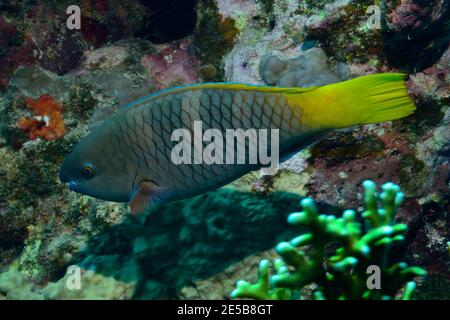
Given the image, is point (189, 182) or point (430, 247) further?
point (430, 247)

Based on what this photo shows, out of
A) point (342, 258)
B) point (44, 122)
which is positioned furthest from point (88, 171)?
point (44, 122)

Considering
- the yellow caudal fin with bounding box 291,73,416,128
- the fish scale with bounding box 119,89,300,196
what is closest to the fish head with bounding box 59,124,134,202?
the fish scale with bounding box 119,89,300,196

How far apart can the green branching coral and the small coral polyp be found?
293 cm

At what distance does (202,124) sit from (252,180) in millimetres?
1182

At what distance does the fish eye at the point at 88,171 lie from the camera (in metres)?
2.79

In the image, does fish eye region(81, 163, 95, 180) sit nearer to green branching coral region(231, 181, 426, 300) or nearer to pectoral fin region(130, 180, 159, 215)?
pectoral fin region(130, 180, 159, 215)

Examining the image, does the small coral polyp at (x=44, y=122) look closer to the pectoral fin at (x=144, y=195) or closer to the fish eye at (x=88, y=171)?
the fish eye at (x=88, y=171)

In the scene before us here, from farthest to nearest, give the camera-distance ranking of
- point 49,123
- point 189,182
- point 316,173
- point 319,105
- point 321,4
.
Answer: point 49,123
point 321,4
point 316,173
point 189,182
point 319,105

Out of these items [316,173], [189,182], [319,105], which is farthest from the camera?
[316,173]

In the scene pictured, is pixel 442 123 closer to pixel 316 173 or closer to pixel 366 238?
pixel 316 173

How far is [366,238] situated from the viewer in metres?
2.47

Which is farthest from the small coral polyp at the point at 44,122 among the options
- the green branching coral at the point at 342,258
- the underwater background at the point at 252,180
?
the green branching coral at the point at 342,258

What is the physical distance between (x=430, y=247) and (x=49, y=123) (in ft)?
13.4
